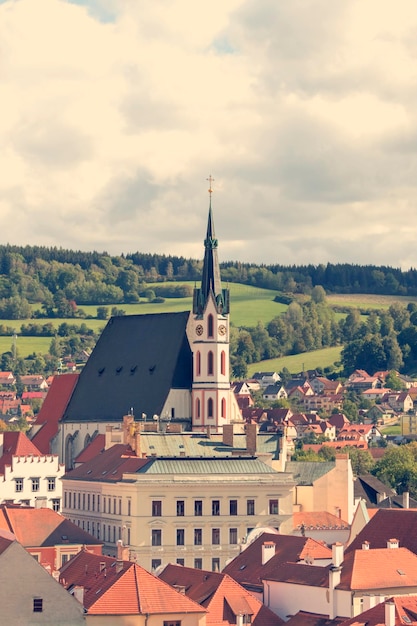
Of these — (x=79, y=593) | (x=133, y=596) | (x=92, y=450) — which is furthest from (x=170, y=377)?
(x=133, y=596)

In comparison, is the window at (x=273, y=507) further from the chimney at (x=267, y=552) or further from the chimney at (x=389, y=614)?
the chimney at (x=389, y=614)

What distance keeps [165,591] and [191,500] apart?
142 ft

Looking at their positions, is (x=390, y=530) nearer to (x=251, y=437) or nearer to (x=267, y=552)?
(x=267, y=552)

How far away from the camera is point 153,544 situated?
14025 centimetres

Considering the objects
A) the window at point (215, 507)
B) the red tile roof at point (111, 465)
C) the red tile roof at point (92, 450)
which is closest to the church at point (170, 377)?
the red tile roof at point (92, 450)

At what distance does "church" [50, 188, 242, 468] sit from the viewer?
174 metres

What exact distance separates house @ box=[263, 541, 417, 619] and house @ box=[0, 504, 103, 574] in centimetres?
2421

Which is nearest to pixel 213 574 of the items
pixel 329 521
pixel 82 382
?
pixel 329 521

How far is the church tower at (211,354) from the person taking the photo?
174 metres

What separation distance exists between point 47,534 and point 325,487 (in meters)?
37.7

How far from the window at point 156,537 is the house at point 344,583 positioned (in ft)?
103

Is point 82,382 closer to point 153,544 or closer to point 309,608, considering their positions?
point 153,544

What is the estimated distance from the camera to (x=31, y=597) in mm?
94938

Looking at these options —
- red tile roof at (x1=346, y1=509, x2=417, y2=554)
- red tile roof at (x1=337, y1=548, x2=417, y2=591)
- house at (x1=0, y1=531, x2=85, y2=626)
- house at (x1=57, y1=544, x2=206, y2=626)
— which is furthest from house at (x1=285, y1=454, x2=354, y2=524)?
house at (x1=0, y1=531, x2=85, y2=626)
